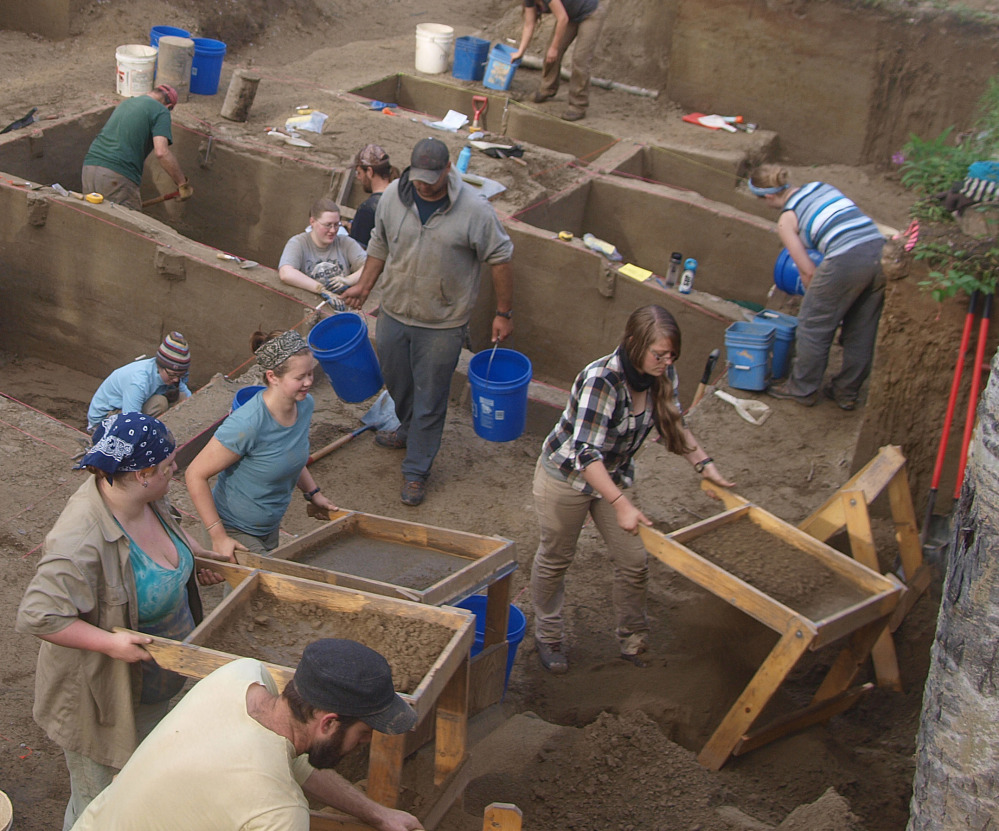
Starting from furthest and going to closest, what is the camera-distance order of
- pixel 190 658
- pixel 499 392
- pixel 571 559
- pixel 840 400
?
pixel 840 400, pixel 499 392, pixel 571 559, pixel 190 658

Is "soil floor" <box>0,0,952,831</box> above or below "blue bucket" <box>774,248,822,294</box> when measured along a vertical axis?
below

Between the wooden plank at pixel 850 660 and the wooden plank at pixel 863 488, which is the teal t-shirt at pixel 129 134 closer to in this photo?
the wooden plank at pixel 863 488

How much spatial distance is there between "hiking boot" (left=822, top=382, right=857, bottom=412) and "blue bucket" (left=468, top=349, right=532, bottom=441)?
236 cm

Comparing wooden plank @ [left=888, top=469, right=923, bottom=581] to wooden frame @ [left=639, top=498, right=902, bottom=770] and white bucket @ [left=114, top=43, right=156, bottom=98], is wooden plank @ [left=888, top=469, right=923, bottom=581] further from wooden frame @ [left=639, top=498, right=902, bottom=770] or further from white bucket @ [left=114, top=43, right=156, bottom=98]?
white bucket @ [left=114, top=43, right=156, bottom=98]

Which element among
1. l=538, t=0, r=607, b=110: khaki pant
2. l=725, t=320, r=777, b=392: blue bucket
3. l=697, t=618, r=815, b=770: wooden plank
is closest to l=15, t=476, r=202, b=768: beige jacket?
l=697, t=618, r=815, b=770: wooden plank

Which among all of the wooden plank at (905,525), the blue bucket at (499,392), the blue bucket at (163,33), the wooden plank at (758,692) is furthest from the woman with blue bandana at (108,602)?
the blue bucket at (163,33)

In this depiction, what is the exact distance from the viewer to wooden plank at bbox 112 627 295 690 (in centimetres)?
299

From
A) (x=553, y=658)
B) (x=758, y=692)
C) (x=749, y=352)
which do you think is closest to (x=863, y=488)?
(x=758, y=692)

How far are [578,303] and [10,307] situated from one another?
18.1 ft

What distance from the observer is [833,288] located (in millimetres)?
6750

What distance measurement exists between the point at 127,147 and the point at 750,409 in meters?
5.94

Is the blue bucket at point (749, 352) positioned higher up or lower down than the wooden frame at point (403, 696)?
higher up

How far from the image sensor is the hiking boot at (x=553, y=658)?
512 centimetres

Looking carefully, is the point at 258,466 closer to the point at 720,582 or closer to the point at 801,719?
A: the point at 720,582
